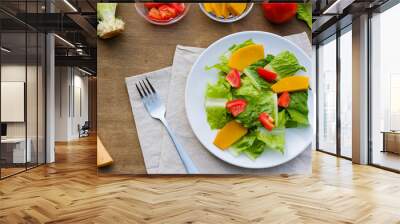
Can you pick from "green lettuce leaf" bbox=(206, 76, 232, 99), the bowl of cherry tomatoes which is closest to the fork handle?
"green lettuce leaf" bbox=(206, 76, 232, 99)

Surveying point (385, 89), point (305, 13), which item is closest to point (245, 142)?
point (305, 13)

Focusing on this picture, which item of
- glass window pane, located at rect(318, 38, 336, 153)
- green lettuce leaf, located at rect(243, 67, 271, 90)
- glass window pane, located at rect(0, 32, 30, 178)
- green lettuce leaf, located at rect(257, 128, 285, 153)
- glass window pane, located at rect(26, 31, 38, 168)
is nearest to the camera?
green lettuce leaf, located at rect(243, 67, 271, 90)

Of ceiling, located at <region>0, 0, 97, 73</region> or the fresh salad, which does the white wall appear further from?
the fresh salad

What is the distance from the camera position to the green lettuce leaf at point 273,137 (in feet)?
12.2

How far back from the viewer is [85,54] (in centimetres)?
1194

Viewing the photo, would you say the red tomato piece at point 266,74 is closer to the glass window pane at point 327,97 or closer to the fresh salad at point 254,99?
the fresh salad at point 254,99

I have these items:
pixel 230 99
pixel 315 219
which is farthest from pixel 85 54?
pixel 315 219

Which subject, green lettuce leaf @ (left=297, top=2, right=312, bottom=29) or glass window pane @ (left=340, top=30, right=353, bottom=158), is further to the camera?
glass window pane @ (left=340, top=30, right=353, bottom=158)

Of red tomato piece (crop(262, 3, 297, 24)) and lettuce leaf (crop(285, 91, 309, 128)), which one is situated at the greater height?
red tomato piece (crop(262, 3, 297, 24))

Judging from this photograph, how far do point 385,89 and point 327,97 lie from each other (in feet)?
8.14

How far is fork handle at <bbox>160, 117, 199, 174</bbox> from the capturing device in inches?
157

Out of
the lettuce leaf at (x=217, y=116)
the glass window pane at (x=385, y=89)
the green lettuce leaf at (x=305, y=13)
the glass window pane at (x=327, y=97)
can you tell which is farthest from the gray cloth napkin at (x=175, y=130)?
the glass window pane at (x=327, y=97)

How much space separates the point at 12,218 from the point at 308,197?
2699 millimetres

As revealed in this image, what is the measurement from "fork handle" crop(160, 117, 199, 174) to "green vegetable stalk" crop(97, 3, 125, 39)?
100cm
